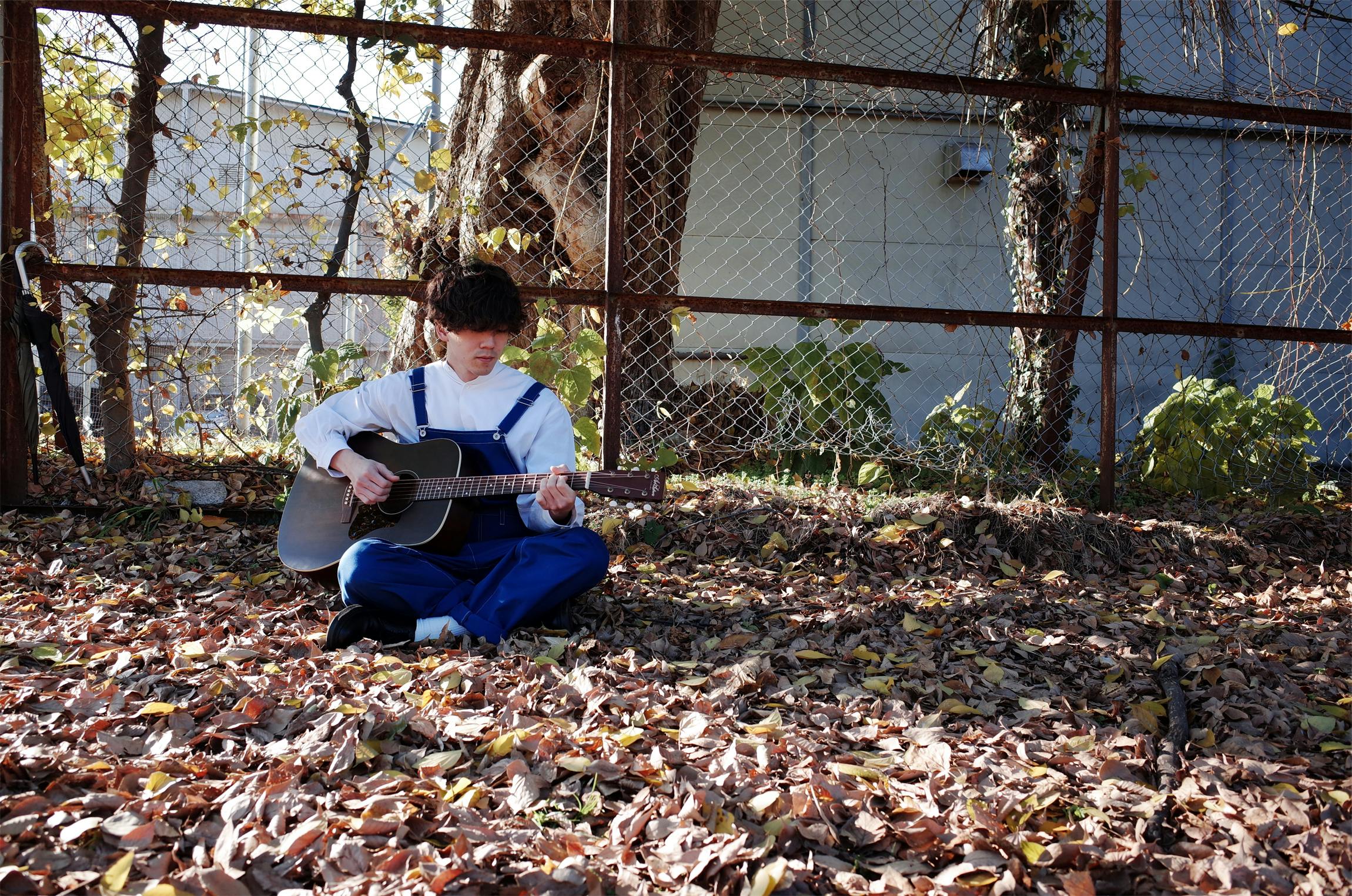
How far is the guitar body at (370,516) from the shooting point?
10.8 feet

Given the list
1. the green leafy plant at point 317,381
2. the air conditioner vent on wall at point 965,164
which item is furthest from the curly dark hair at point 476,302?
the air conditioner vent on wall at point 965,164

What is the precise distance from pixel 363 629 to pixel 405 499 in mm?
474

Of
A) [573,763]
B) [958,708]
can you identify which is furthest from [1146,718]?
[573,763]

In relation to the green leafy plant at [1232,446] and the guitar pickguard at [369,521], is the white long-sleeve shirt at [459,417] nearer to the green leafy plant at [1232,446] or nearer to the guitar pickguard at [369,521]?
the guitar pickguard at [369,521]

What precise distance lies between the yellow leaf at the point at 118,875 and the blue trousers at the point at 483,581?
1.39 meters

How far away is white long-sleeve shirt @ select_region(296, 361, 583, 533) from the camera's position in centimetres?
335

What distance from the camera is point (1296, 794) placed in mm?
2123

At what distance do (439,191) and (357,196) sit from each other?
17.5 inches

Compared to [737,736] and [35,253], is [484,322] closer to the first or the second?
[737,736]

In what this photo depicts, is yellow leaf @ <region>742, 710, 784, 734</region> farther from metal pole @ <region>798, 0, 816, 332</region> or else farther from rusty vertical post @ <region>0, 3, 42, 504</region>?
metal pole @ <region>798, 0, 816, 332</region>

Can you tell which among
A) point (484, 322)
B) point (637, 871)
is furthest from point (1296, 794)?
point (484, 322)

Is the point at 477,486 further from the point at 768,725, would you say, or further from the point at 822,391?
the point at 822,391

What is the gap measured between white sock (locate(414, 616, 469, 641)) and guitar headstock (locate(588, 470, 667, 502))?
58 cm

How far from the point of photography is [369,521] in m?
3.40
